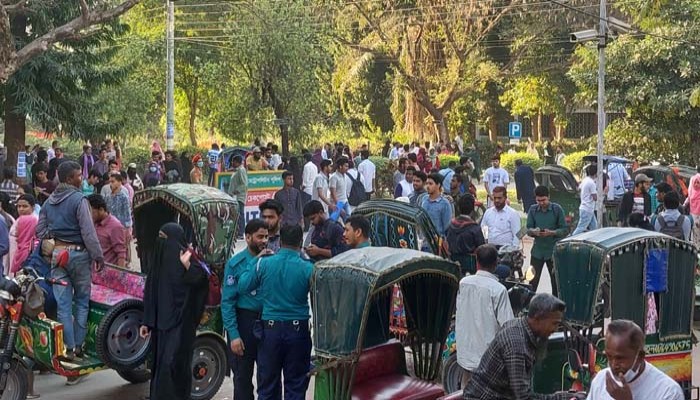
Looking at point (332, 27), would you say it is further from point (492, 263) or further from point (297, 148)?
point (492, 263)

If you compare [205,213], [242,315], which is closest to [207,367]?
[205,213]

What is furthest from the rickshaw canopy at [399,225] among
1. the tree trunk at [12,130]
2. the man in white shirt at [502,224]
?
the tree trunk at [12,130]

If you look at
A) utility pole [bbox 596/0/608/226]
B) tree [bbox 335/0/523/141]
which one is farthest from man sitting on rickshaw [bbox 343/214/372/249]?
tree [bbox 335/0/523/141]

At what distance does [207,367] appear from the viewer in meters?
9.94

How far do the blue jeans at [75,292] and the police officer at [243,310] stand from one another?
1891 mm

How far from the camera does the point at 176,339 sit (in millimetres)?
8828

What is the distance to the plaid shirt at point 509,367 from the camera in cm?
588

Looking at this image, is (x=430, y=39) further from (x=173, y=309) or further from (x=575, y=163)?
(x=173, y=309)

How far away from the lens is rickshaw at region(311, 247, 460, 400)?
761cm

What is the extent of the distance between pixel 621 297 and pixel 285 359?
2650 mm

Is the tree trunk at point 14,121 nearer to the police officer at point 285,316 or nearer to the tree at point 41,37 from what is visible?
the tree at point 41,37

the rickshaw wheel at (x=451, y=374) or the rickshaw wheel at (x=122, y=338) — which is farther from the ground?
the rickshaw wheel at (x=122, y=338)

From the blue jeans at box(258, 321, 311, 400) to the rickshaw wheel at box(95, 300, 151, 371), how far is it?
187 cm

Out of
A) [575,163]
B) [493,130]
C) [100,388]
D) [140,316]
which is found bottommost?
[100,388]
